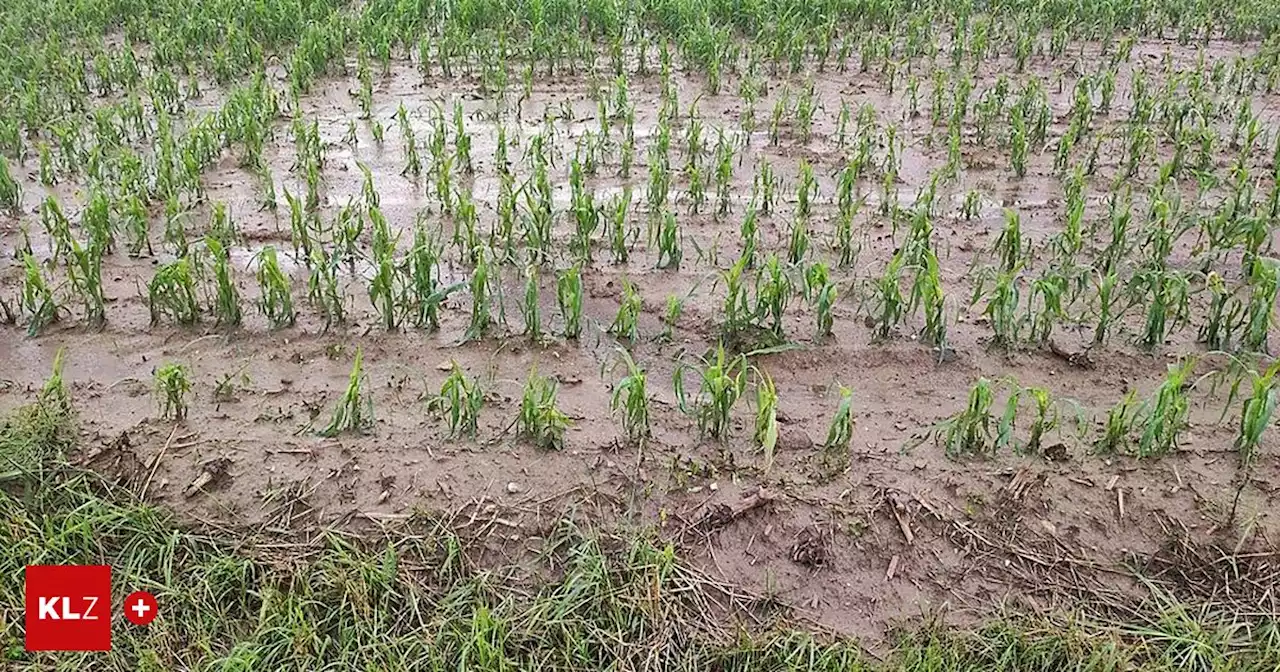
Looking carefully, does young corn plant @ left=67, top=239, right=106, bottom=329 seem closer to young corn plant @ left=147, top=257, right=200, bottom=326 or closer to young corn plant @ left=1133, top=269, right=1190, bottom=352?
young corn plant @ left=147, top=257, right=200, bottom=326

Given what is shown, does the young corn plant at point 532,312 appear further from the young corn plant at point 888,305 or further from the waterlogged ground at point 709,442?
the young corn plant at point 888,305

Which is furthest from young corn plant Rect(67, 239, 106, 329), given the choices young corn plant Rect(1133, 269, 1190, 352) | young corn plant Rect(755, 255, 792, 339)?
young corn plant Rect(1133, 269, 1190, 352)

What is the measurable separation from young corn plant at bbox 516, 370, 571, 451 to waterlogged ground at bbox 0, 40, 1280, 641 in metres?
0.05

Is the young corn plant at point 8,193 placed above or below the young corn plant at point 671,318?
above

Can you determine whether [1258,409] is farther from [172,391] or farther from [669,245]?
[172,391]

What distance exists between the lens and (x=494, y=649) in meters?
2.67

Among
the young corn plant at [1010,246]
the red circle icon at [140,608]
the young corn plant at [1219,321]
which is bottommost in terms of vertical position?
the red circle icon at [140,608]

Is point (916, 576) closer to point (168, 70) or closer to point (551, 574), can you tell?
point (551, 574)

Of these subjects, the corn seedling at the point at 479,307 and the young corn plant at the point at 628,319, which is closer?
the young corn plant at the point at 628,319

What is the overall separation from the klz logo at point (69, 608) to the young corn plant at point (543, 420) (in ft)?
4.48

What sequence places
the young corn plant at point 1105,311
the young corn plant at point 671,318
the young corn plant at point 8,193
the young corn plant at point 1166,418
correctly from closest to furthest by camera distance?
the young corn plant at point 1166,418 → the young corn plant at point 1105,311 → the young corn plant at point 671,318 → the young corn plant at point 8,193

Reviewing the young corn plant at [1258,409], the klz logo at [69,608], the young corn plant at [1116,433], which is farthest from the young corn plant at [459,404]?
the young corn plant at [1258,409]

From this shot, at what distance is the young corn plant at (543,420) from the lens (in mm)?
3408

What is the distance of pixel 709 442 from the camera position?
3514 millimetres
